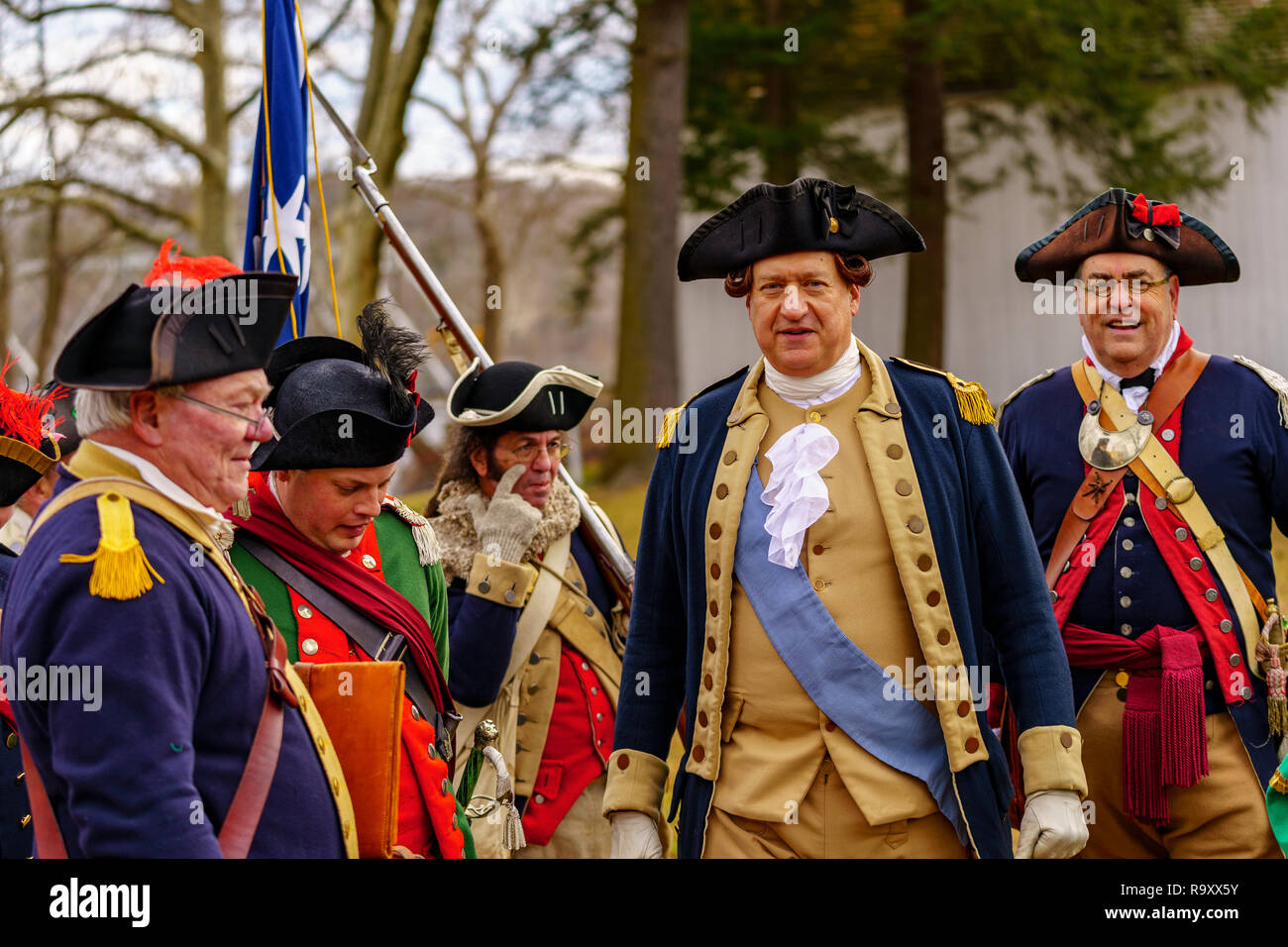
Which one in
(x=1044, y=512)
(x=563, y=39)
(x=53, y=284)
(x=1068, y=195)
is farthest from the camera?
(x=53, y=284)

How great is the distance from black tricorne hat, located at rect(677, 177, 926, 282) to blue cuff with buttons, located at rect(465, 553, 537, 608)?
4.27 feet

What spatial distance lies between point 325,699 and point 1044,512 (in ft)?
7.84

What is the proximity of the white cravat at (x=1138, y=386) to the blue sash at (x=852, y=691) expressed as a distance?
61.3 inches

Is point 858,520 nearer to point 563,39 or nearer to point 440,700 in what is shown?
point 440,700

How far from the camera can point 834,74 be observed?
17.6m

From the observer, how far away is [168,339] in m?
2.48

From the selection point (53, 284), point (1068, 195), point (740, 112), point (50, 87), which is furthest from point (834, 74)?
point (53, 284)

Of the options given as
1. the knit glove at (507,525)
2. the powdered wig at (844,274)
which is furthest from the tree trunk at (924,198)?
the powdered wig at (844,274)

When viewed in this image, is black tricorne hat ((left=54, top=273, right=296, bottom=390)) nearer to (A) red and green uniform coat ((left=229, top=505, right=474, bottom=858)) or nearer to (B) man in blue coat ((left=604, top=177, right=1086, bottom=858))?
(A) red and green uniform coat ((left=229, top=505, right=474, bottom=858))

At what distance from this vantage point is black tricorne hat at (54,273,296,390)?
2.46 meters

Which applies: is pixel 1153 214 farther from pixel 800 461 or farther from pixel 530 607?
pixel 530 607

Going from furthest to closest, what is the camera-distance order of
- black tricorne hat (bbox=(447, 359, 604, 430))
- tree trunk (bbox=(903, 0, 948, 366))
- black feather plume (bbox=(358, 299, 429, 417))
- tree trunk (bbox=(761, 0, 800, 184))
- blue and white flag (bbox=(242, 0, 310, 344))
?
tree trunk (bbox=(903, 0, 948, 366)), tree trunk (bbox=(761, 0, 800, 184)), blue and white flag (bbox=(242, 0, 310, 344)), black tricorne hat (bbox=(447, 359, 604, 430)), black feather plume (bbox=(358, 299, 429, 417))

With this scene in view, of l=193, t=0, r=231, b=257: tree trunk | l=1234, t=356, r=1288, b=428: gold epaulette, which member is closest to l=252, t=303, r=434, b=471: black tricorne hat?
l=1234, t=356, r=1288, b=428: gold epaulette

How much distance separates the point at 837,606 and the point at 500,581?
1.37 metres
